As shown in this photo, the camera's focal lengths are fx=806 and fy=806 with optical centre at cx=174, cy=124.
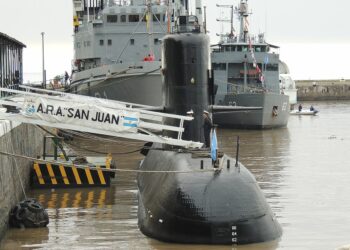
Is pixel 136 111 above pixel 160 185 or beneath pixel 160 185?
above

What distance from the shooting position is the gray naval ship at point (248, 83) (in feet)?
156

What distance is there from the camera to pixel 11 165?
55.4ft

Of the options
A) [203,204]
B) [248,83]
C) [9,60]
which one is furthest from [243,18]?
[203,204]

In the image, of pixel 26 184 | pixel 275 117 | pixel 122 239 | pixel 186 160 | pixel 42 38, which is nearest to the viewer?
pixel 122 239

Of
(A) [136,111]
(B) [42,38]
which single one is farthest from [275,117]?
(A) [136,111]

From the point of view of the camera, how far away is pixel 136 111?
1595cm

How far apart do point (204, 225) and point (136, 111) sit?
405 cm

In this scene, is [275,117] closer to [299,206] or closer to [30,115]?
[299,206]

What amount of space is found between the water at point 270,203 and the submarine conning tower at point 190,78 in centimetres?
235

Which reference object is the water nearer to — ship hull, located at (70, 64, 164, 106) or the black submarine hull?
the black submarine hull

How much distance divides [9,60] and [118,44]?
655 inches

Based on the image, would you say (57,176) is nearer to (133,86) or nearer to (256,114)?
(133,86)

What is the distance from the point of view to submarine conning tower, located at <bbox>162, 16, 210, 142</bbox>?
1786 centimetres

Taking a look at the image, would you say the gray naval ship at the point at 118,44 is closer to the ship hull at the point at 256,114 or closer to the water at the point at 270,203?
the ship hull at the point at 256,114
